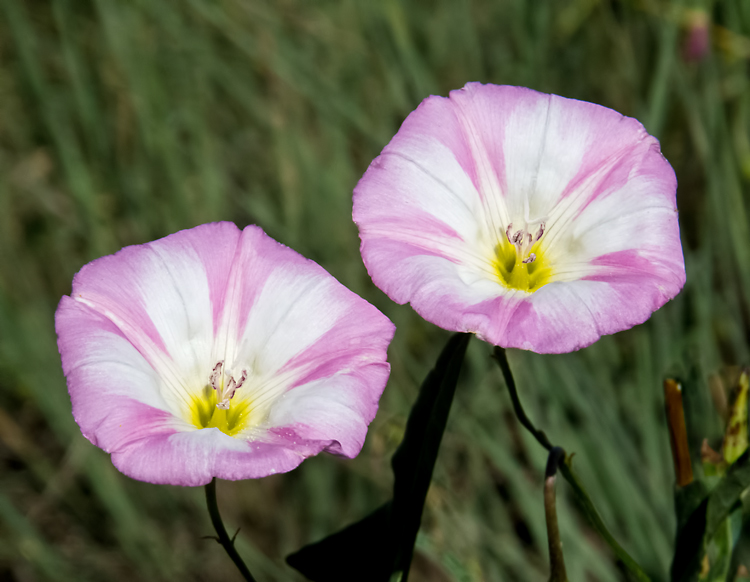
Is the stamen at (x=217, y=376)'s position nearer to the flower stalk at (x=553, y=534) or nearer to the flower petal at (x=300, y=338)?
the flower petal at (x=300, y=338)

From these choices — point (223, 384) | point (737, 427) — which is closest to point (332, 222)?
point (223, 384)

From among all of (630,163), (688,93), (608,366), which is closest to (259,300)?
(630,163)

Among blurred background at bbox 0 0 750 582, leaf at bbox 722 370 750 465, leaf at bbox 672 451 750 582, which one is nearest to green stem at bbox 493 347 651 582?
leaf at bbox 672 451 750 582

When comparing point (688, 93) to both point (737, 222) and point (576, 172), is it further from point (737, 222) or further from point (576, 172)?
point (576, 172)

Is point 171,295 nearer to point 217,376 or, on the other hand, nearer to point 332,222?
point 217,376

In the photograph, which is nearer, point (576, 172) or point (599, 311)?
point (599, 311)

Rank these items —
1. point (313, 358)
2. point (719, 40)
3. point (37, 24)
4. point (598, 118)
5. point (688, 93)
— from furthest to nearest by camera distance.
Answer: point (37, 24)
point (719, 40)
point (688, 93)
point (598, 118)
point (313, 358)

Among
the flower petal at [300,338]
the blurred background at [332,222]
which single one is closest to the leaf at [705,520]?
the flower petal at [300,338]
